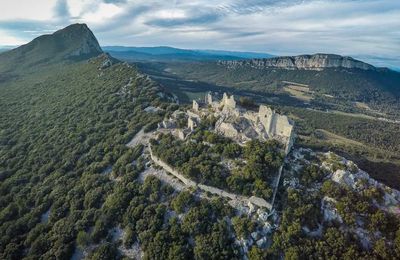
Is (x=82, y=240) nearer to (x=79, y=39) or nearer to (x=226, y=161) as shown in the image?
(x=226, y=161)

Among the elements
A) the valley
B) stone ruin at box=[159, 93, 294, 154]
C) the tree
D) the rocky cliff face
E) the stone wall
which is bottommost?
the tree

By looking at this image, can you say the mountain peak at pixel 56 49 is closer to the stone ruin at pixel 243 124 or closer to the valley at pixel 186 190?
the valley at pixel 186 190

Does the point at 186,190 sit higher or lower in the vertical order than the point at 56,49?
lower

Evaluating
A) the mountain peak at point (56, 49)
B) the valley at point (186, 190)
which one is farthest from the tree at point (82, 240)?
the mountain peak at point (56, 49)

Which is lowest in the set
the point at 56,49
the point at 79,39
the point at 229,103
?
the point at 229,103

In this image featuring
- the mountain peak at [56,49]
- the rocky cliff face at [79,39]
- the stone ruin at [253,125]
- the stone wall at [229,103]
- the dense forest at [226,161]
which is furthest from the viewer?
the rocky cliff face at [79,39]

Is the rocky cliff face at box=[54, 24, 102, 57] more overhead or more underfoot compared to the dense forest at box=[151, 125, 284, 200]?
more overhead

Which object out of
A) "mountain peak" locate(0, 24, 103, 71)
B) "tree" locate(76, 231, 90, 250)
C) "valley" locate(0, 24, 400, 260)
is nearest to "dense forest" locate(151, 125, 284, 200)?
"valley" locate(0, 24, 400, 260)

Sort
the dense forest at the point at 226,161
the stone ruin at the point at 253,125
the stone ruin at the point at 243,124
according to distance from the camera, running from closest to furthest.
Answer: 1. the dense forest at the point at 226,161
2. the stone ruin at the point at 253,125
3. the stone ruin at the point at 243,124

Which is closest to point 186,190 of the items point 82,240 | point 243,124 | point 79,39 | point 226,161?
point 226,161

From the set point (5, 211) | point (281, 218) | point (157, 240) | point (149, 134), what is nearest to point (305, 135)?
point (149, 134)

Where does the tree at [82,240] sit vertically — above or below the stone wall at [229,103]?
below

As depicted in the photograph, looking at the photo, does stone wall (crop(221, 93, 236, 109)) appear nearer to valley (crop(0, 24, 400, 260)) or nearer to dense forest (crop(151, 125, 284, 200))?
valley (crop(0, 24, 400, 260))
